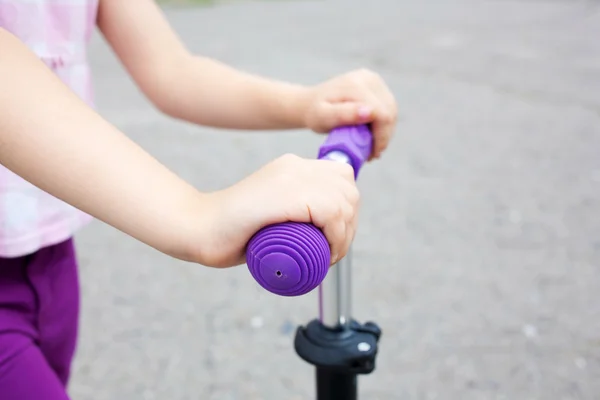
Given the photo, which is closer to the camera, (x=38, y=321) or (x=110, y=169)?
(x=110, y=169)

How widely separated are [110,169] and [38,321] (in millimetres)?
361

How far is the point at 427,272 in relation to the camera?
1.70m

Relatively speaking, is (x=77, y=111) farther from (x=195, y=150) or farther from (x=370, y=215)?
(x=195, y=150)

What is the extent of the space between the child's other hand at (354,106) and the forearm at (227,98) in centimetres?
3

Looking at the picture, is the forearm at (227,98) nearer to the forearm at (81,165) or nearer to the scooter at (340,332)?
the scooter at (340,332)

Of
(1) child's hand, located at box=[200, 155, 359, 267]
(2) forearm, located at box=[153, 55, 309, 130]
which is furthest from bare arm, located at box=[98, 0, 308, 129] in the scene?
(1) child's hand, located at box=[200, 155, 359, 267]

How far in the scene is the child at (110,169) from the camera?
0.47 meters

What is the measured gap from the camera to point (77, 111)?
49 centimetres

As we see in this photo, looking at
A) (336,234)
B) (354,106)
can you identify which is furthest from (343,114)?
(336,234)

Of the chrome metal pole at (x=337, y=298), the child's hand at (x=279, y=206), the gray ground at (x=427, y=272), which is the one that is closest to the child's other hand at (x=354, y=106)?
the chrome metal pole at (x=337, y=298)

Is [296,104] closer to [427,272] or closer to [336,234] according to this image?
[336,234]

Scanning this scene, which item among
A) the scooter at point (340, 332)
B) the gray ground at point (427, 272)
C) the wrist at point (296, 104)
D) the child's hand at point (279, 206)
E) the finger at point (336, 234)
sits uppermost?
the child's hand at point (279, 206)

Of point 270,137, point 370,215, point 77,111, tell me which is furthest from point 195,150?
point 77,111

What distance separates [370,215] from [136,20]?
1.25 meters
